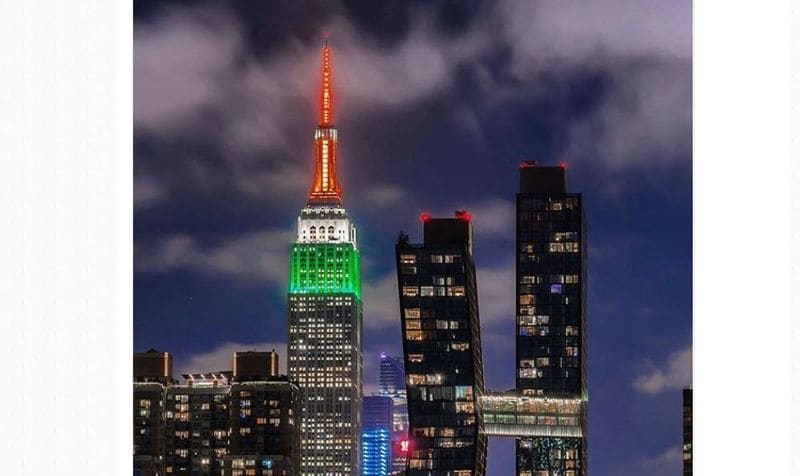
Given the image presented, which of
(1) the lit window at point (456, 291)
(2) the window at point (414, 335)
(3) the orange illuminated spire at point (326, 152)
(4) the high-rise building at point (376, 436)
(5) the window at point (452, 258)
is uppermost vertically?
(3) the orange illuminated spire at point (326, 152)

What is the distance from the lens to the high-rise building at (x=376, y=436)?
55.6 ft

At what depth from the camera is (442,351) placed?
21703 millimetres

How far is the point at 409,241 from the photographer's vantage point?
71.0 feet

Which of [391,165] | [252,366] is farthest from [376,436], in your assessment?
[391,165]

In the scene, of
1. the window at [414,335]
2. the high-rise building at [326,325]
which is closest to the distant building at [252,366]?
the high-rise building at [326,325]

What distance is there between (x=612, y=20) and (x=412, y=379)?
43.6ft

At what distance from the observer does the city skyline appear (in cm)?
1020

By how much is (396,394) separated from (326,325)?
2212 millimetres

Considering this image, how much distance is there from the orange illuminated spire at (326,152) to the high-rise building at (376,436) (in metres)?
2.85

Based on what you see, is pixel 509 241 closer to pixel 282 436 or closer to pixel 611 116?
pixel 282 436
